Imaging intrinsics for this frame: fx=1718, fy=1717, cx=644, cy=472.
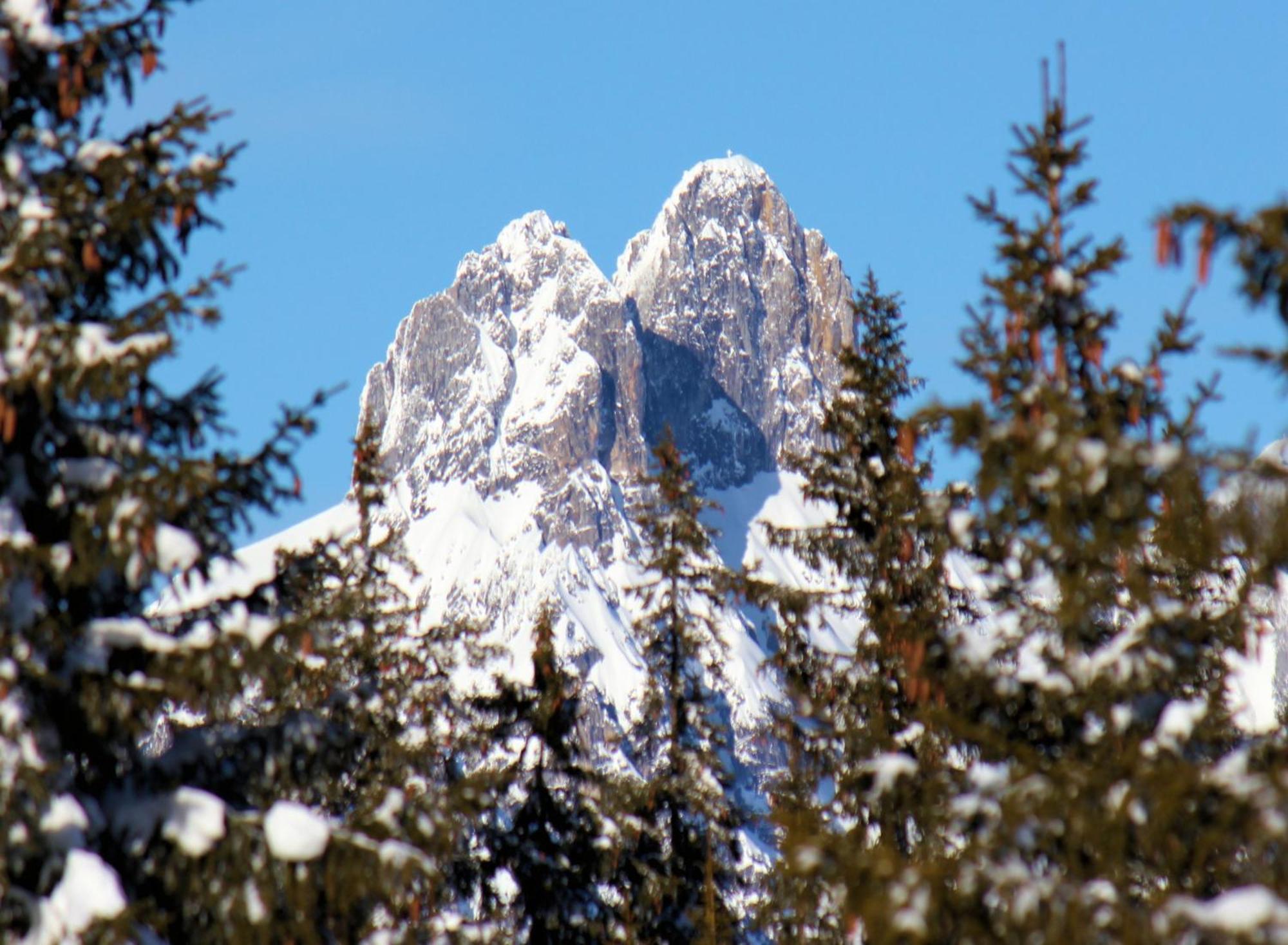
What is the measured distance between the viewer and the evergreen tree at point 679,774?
75.2 feet

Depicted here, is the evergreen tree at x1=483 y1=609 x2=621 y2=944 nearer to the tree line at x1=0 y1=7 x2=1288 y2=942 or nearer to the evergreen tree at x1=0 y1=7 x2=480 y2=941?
the tree line at x1=0 y1=7 x2=1288 y2=942

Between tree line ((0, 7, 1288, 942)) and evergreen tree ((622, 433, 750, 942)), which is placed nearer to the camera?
tree line ((0, 7, 1288, 942))

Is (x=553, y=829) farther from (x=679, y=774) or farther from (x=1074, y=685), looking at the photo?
(x=1074, y=685)

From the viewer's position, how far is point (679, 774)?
914 inches

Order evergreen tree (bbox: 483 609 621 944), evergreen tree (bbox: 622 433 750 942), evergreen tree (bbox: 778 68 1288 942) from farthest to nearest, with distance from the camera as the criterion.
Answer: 1. evergreen tree (bbox: 622 433 750 942)
2. evergreen tree (bbox: 483 609 621 944)
3. evergreen tree (bbox: 778 68 1288 942)

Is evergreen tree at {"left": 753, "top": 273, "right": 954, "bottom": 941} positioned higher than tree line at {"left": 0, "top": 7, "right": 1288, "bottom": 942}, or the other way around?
evergreen tree at {"left": 753, "top": 273, "right": 954, "bottom": 941}

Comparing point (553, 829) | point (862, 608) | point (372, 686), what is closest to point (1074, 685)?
point (372, 686)

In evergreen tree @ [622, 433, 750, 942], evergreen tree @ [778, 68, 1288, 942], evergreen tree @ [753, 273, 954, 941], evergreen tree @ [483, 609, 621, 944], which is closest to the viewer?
evergreen tree @ [778, 68, 1288, 942]

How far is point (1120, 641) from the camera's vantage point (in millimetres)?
9508

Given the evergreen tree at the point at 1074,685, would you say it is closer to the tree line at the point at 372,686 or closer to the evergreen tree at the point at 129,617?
the tree line at the point at 372,686

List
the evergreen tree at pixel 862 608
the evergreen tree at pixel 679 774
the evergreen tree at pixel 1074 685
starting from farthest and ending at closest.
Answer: the evergreen tree at pixel 679 774
the evergreen tree at pixel 862 608
the evergreen tree at pixel 1074 685

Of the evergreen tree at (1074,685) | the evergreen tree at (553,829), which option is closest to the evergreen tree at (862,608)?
the evergreen tree at (1074,685)

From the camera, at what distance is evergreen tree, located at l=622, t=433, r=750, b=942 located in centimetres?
2292

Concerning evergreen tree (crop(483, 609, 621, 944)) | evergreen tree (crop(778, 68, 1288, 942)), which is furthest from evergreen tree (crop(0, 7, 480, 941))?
evergreen tree (crop(483, 609, 621, 944))
